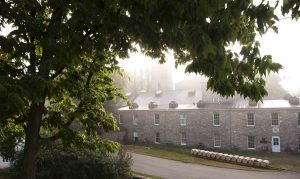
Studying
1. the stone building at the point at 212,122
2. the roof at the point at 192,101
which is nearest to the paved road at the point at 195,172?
the stone building at the point at 212,122

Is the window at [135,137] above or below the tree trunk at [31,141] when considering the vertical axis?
below

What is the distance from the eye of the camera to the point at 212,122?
142ft

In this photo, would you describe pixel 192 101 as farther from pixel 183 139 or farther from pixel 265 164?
pixel 265 164

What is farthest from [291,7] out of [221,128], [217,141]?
[217,141]

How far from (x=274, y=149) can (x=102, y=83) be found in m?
32.5

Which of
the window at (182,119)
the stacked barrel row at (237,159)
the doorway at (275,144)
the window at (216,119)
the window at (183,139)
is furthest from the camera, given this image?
the window at (182,119)

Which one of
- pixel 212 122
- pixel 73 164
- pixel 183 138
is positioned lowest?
pixel 183 138

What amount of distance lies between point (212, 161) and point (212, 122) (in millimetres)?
8827

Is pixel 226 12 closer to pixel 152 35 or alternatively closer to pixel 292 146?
pixel 152 35

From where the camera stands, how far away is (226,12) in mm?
5238

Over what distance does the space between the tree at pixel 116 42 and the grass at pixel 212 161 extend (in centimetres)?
2542

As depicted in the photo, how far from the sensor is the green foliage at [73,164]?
18.9 m

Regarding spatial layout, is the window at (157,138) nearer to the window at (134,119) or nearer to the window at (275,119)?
the window at (134,119)

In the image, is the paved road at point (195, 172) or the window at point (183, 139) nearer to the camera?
the paved road at point (195, 172)
